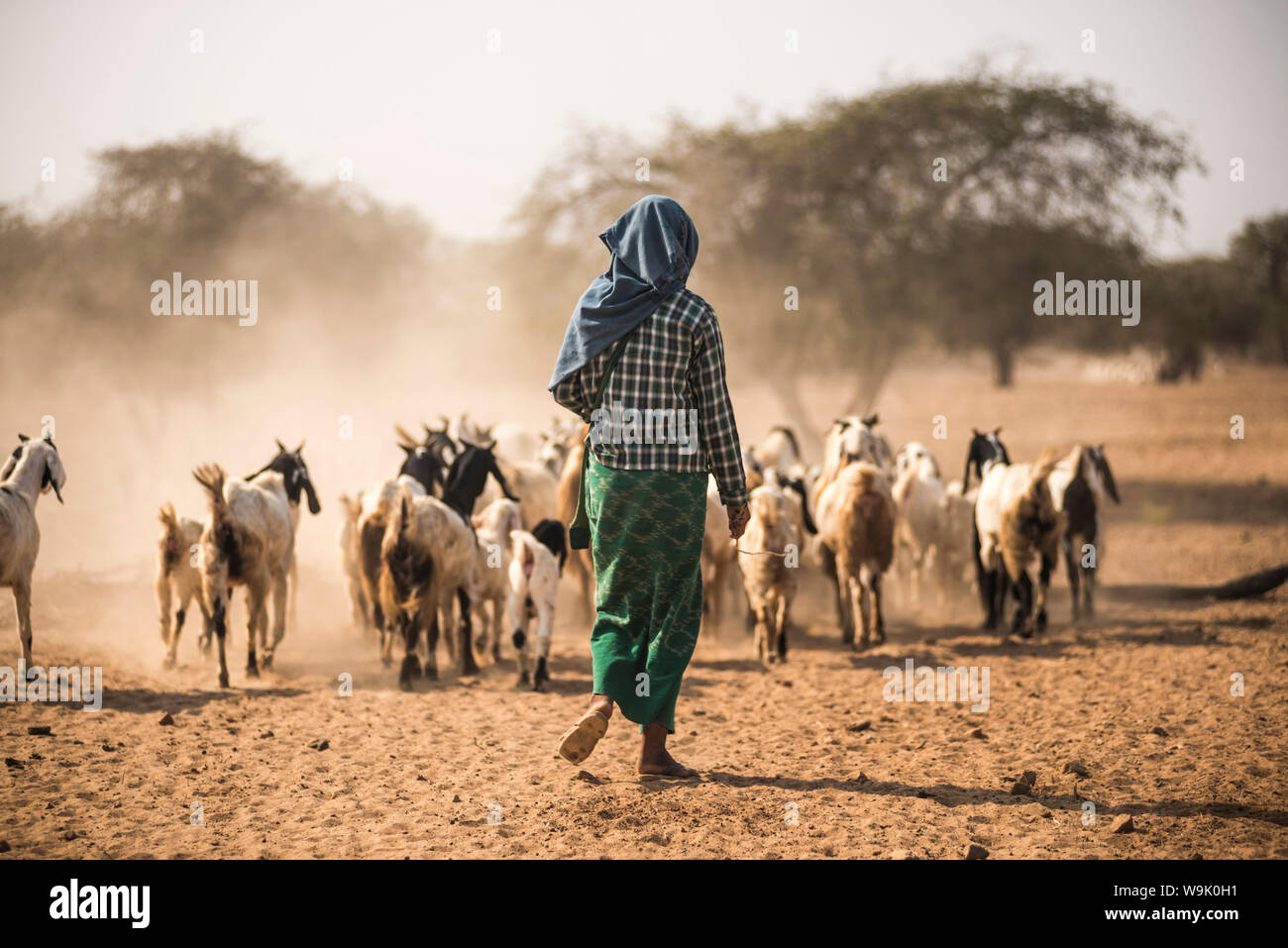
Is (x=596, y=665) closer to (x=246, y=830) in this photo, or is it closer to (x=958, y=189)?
(x=246, y=830)

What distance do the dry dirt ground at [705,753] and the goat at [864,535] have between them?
0.45 meters

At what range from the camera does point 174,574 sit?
8625mm

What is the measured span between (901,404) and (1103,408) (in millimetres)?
7598

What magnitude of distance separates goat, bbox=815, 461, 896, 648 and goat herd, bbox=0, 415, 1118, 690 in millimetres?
15

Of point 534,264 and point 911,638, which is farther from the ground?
point 534,264

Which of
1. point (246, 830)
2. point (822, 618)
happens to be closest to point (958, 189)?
point (822, 618)

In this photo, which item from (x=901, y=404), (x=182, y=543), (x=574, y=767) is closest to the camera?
(x=574, y=767)

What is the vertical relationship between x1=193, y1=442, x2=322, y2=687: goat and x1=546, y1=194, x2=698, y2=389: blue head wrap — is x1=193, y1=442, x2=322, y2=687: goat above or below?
below

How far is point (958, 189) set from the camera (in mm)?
20734

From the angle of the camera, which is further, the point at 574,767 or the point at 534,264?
the point at 534,264

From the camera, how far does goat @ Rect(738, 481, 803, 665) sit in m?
8.66

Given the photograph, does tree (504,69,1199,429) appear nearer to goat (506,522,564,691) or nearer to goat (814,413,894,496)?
goat (814,413,894,496)

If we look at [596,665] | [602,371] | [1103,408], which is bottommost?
[596,665]

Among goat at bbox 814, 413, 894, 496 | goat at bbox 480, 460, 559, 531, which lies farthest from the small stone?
goat at bbox 480, 460, 559, 531
